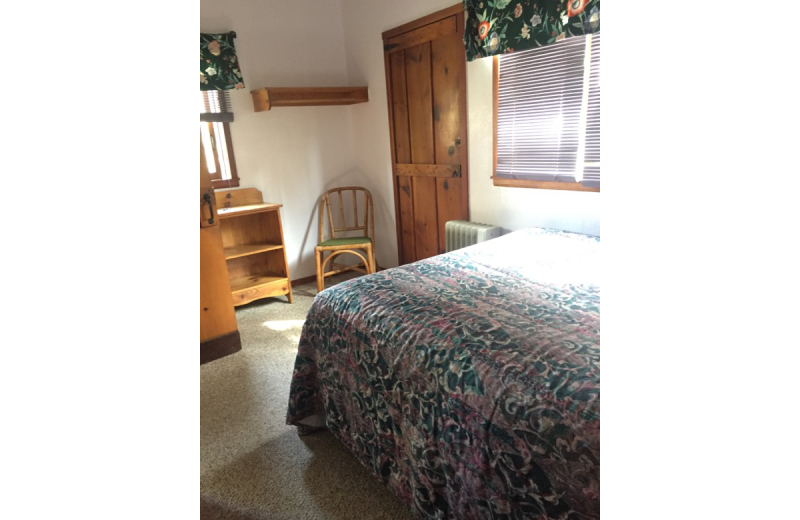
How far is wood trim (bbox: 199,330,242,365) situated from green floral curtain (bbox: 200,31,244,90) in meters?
1.83

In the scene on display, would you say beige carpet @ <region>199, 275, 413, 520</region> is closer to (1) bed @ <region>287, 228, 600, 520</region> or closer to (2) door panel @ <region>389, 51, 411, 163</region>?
(1) bed @ <region>287, 228, 600, 520</region>

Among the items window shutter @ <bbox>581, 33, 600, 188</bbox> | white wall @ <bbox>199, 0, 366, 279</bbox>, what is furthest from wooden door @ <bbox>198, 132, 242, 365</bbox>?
window shutter @ <bbox>581, 33, 600, 188</bbox>

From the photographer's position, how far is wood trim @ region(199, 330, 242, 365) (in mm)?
2924

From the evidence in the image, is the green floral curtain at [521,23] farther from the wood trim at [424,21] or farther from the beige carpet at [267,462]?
the beige carpet at [267,462]

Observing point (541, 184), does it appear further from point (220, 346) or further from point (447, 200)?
point (220, 346)

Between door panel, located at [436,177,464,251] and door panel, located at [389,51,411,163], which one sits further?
door panel, located at [389,51,411,163]

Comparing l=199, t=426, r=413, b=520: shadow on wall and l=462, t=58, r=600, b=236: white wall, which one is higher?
l=462, t=58, r=600, b=236: white wall

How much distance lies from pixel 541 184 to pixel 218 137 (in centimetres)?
257

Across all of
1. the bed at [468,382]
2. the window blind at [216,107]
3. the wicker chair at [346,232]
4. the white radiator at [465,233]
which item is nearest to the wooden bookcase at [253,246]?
the wicker chair at [346,232]

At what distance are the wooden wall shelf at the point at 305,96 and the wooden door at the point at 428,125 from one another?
0.38 metres

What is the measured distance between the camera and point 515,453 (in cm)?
117

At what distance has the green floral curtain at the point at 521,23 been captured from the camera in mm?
2232

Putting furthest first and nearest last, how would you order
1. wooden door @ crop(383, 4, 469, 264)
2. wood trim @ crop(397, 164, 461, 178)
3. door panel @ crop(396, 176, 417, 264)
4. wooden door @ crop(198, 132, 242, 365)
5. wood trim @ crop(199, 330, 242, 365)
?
door panel @ crop(396, 176, 417, 264) < wood trim @ crop(397, 164, 461, 178) < wooden door @ crop(383, 4, 469, 264) < wood trim @ crop(199, 330, 242, 365) < wooden door @ crop(198, 132, 242, 365)
